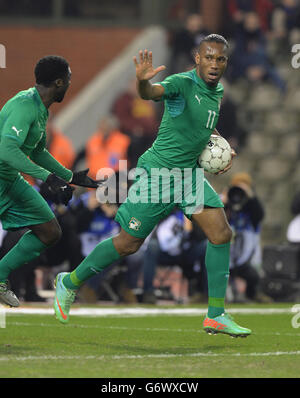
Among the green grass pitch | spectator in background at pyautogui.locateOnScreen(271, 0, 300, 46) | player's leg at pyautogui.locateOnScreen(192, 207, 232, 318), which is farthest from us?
spectator in background at pyautogui.locateOnScreen(271, 0, 300, 46)

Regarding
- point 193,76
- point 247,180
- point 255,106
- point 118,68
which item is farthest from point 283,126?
point 193,76

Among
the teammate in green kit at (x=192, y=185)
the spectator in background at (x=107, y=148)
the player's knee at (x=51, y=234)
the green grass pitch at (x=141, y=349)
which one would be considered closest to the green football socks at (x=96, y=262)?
the teammate in green kit at (x=192, y=185)

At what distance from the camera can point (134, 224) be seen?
933 centimetres

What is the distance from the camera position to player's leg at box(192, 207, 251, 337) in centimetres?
933

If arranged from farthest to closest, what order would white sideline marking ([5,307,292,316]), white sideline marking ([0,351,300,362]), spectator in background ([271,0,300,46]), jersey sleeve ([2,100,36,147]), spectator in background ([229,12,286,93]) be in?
spectator in background ([271,0,300,46]) → spectator in background ([229,12,286,93]) → white sideline marking ([5,307,292,316]) → jersey sleeve ([2,100,36,147]) → white sideline marking ([0,351,300,362])

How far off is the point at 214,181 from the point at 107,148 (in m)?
2.19

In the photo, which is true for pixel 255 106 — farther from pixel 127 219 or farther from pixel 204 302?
pixel 127 219

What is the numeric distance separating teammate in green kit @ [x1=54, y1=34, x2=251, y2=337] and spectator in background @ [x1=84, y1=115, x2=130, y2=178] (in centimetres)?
995

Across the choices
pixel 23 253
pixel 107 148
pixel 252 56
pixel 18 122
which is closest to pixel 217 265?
pixel 23 253

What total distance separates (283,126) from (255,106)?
2.56 feet

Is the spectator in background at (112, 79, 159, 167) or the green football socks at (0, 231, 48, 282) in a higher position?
the spectator in background at (112, 79, 159, 167)

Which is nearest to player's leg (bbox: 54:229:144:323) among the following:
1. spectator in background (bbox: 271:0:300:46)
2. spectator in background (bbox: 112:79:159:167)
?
spectator in background (bbox: 112:79:159:167)

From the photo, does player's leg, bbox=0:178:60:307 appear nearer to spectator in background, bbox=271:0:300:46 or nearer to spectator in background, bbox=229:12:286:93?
spectator in background, bbox=229:12:286:93

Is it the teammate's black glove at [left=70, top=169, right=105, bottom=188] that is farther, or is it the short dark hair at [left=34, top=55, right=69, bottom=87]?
the teammate's black glove at [left=70, top=169, right=105, bottom=188]
